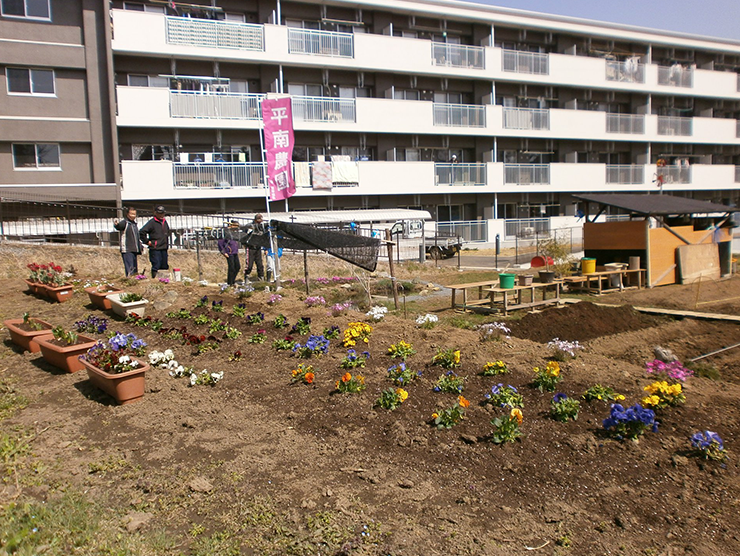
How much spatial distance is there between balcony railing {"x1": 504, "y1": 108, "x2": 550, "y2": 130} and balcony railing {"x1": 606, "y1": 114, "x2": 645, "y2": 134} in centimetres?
492

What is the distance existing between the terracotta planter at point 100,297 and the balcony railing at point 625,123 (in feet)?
110

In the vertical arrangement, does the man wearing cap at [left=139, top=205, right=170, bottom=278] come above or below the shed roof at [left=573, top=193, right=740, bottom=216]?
below

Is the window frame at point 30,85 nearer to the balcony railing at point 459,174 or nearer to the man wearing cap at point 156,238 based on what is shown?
the man wearing cap at point 156,238

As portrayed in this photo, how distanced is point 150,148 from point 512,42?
22.1 metres

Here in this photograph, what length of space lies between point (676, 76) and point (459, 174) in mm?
18189

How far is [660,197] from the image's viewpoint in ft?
64.5

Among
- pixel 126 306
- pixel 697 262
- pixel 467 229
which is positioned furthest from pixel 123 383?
pixel 467 229

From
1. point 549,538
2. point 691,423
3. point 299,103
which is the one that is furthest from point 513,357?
point 299,103

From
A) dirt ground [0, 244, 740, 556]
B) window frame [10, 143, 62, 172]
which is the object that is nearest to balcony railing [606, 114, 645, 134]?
window frame [10, 143, 62, 172]

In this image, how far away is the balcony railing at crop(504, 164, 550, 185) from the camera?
33625 millimetres

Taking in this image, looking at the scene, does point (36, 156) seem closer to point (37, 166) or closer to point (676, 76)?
point (37, 166)

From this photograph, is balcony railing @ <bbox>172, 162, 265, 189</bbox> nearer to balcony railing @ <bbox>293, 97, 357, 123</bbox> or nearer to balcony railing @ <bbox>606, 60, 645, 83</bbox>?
balcony railing @ <bbox>293, 97, 357, 123</bbox>

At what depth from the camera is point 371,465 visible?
4809 mm

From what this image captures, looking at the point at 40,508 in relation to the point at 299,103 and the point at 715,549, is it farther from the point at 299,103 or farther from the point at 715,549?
the point at 299,103
